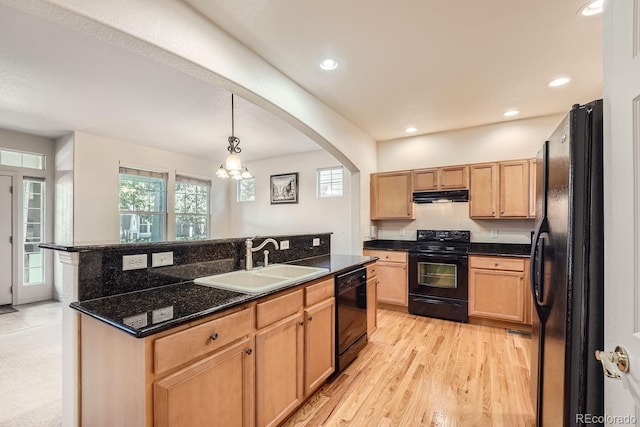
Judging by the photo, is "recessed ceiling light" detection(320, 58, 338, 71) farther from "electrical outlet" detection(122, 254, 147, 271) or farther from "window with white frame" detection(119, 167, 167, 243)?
"window with white frame" detection(119, 167, 167, 243)

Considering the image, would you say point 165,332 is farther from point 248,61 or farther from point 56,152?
point 56,152

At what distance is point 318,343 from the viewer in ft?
6.88

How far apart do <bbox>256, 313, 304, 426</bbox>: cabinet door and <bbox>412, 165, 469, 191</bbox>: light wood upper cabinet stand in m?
2.96

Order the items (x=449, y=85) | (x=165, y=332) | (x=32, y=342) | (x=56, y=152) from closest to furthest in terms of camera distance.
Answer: (x=165, y=332), (x=449, y=85), (x=32, y=342), (x=56, y=152)

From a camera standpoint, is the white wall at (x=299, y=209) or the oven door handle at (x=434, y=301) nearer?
the oven door handle at (x=434, y=301)

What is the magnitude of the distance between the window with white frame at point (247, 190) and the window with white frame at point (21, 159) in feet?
10.9

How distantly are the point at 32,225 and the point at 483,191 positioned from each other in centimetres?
688

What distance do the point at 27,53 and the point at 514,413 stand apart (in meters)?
4.62

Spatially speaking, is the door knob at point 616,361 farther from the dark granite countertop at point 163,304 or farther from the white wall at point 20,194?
the white wall at point 20,194

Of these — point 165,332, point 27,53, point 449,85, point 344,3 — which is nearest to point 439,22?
point 344,3

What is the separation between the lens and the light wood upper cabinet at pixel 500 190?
3521 mm

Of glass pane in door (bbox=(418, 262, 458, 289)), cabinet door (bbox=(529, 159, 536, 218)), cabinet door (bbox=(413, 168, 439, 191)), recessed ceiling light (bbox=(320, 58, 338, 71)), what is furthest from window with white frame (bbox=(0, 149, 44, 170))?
cabinet door (bbox=(529, 159, 536, 218))

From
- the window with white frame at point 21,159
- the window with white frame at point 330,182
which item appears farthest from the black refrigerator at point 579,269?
the window with white frame at point 21,159

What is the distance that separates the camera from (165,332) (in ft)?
3.77
